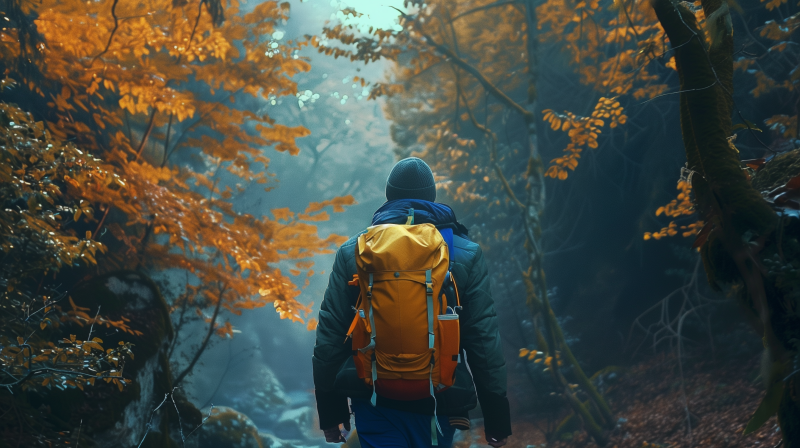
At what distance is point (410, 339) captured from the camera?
1.67 m

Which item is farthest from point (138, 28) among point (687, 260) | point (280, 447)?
point (280, 447)

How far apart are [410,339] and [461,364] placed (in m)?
0.37

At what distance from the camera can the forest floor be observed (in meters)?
4.09

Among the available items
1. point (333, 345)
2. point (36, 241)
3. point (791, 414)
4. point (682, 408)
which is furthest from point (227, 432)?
point (791, 414)

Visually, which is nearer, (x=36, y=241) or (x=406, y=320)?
(x=406, y=320)

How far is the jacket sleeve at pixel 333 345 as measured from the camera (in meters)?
1.91

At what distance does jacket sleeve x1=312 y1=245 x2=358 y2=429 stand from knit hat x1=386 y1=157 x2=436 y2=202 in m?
0.50

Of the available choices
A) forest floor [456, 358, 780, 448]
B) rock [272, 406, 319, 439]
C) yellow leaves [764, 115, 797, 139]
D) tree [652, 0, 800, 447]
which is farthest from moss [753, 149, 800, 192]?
rock [272, 406, 319, 439]

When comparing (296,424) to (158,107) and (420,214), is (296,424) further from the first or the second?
(420,214)

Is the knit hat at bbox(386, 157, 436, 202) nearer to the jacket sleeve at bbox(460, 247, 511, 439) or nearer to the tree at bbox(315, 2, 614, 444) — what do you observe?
the jacket sleeve at bbox(460, 247, 511, 439)

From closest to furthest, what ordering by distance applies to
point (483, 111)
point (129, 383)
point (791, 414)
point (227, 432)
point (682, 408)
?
point (791, 414) → point (129, 383) → point (682, 408) → point (227, 432) → point (483, 111)

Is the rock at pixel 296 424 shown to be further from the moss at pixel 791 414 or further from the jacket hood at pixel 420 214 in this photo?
the moss at pixel 791 414

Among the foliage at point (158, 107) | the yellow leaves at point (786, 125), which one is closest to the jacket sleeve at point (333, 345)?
the foliage at point (158, 107)

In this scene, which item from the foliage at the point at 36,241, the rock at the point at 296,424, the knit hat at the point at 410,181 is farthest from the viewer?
the rock at the point at 296,424
